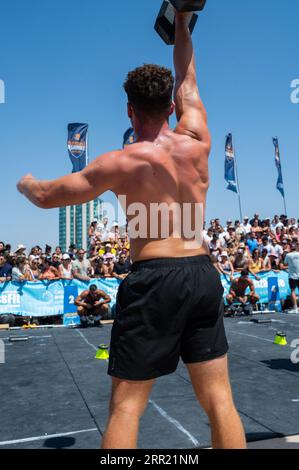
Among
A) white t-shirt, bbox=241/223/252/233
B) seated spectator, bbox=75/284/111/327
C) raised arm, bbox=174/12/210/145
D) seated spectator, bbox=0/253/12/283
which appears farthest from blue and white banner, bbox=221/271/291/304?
raised arm, bbox=174/12/210/145

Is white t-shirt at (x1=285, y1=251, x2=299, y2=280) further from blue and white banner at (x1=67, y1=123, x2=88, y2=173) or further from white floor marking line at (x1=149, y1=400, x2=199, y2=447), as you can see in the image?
blue and white banner at (x1=67, y1=123, x2=88, y2=173)

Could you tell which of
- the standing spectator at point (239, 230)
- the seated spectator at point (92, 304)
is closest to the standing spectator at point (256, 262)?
the standing spectator at point (239, 230)

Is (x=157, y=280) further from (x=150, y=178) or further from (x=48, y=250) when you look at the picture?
(x=48, y=250)

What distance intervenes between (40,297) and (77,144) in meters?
7.87

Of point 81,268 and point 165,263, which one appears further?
point 81,268

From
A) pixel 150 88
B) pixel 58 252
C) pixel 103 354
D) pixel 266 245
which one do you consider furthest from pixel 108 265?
pixel 150 88

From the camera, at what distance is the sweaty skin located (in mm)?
1813

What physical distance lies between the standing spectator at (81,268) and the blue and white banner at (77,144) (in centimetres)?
585

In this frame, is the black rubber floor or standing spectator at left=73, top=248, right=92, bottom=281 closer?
the black rubber floor

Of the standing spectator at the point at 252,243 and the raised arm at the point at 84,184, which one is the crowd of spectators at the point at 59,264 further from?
the raised arm at the point at 84,184

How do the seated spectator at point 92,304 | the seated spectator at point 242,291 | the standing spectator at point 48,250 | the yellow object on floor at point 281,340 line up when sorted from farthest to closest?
the standing spectator at point 48,250 < the seated spectator at point 242,291 < the seated spectator at point 92,304 < the yellow object on floor at point 281,340

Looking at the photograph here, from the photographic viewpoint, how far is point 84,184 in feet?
5.93

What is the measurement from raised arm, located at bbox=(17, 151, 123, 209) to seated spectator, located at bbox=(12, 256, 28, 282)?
9.28 m

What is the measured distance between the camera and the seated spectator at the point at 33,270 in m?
10.9
